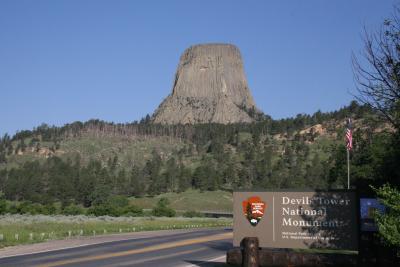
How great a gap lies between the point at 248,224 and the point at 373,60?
18.0 feet

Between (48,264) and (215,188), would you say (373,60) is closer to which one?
(48,264)

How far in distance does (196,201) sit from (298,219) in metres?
115

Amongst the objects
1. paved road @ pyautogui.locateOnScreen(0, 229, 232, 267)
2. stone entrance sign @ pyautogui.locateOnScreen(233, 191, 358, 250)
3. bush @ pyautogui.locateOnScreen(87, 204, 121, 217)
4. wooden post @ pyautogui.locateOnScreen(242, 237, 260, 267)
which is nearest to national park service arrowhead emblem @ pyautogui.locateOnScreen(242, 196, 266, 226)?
stone entrance sign @ pyautogui.locateOnScreen(233, 191, 358, 250)

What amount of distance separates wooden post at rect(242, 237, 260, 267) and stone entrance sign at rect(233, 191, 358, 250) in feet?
1.45

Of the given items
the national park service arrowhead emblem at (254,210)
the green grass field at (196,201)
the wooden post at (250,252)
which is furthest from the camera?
the green grass field at (196,201)

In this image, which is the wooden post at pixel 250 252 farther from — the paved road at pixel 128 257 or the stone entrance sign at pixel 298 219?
the paved road at pixel 128 257

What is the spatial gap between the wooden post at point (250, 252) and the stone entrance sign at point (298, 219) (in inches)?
17.4

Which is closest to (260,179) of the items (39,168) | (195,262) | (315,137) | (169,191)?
(169,191)

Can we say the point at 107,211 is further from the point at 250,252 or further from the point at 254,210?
the point at 250,252

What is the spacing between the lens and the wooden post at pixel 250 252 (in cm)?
1432

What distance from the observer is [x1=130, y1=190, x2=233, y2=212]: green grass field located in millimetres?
125000

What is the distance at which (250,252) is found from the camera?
14383 millimetres

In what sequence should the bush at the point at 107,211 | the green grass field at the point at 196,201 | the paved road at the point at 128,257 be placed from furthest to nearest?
the green grass field at the point at 196,201 → the bush at the point at 107,211 → the paved road at the point at 128,257

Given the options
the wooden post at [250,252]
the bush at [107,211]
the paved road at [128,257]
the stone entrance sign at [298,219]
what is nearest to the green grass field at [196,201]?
the bush at [107,211]
